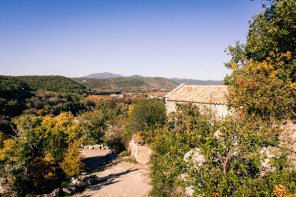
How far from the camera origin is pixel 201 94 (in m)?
27.0

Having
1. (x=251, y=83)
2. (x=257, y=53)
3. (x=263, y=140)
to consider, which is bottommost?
(x=263, y=140)

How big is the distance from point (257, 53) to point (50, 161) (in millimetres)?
26151

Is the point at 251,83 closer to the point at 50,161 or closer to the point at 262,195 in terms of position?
the point at 262,195

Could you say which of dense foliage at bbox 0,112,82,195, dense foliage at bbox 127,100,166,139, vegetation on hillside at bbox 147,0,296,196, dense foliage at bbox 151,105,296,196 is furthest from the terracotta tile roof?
dense foliage at bbox 0,112,82,195

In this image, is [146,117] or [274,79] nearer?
[274,79]

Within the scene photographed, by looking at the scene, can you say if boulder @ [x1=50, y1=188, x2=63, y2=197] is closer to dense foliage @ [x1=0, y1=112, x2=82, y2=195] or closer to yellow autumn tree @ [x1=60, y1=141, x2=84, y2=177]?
yellow autumn tree @ [x1=60, y1=141, x2=84, y2=177]

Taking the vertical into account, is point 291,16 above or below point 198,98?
above

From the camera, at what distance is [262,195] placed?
581 cm

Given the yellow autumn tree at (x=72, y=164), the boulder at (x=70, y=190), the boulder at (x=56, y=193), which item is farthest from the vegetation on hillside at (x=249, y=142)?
the boulder at (x=56, y=193)

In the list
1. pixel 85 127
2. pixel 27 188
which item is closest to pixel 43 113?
pixel 85 127

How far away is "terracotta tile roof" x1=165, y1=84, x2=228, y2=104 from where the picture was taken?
78.7 feet

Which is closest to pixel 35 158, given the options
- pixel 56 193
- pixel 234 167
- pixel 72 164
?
pixel 72 164

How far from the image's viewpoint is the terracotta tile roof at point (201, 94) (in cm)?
2398

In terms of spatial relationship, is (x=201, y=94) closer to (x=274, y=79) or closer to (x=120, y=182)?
(x=274, y=79)
